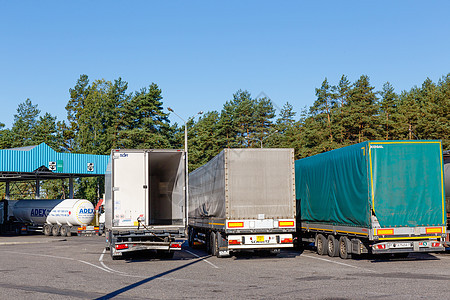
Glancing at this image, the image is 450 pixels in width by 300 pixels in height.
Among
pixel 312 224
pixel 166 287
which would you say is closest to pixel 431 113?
pixel 312 224

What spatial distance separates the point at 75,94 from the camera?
9725 centimetres

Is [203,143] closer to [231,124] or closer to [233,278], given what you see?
[231,124]

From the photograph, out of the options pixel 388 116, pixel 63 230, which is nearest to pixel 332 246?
pixel 63 230

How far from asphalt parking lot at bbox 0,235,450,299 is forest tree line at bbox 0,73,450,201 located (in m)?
38.8

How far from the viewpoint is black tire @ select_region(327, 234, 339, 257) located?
18.8 m

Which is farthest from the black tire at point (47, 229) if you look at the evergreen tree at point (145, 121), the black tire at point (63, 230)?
the evergreen tree at point (145, 121)

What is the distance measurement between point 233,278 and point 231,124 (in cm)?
6968

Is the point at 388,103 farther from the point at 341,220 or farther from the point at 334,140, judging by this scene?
the point at 341,220

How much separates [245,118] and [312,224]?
61014 millimetres

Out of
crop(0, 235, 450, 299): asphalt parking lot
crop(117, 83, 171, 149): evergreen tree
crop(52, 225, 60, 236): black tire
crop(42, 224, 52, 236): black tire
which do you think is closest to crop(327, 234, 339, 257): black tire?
crop(0, 235, 450, 299): asphalt parking lot

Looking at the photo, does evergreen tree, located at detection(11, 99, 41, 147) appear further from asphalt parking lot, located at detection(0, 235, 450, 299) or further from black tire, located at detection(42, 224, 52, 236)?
asphalt parking lot, located at detection(0, 235, 450, 299)

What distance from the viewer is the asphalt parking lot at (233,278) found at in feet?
36.1

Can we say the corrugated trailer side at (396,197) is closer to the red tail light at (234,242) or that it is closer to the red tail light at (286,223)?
the red tail light at (286,223)

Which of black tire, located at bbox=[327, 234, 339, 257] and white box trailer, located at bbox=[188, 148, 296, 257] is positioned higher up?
white box trailer, located at bbox=[188, 148, 296, 257]
